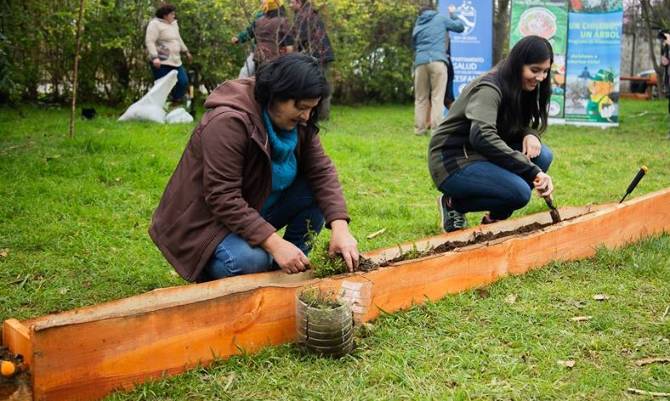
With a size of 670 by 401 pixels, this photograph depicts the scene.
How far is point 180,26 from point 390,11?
5680 mm

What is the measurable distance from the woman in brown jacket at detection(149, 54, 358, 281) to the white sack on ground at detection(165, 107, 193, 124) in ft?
22.1

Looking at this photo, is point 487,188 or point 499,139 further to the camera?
point 487,188

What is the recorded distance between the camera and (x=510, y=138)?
15.9 feet

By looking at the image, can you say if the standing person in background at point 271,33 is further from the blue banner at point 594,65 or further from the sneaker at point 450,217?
the blue banner at point 594,65

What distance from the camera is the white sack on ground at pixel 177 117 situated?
9930 mm

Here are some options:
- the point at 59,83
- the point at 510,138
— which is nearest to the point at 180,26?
the point at 59,83

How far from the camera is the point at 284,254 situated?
3152 millimetres

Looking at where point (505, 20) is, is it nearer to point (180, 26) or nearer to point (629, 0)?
point (629, 0)

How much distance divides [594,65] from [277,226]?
34.0ft

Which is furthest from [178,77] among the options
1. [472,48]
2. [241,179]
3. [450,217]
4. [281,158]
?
[241,179]

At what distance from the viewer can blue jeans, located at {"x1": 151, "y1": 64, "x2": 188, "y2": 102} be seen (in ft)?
34.1

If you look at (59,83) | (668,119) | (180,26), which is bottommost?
(668,119)

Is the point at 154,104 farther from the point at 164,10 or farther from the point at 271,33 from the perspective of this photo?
the point at 271,33

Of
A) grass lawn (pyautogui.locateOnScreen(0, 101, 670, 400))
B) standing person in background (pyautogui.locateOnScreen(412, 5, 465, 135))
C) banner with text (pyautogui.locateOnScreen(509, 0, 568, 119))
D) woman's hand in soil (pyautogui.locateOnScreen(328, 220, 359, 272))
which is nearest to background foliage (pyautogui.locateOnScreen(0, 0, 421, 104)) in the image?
standing person in background (pyautogui.locateOnScreen(412, 5, 465, 135))
